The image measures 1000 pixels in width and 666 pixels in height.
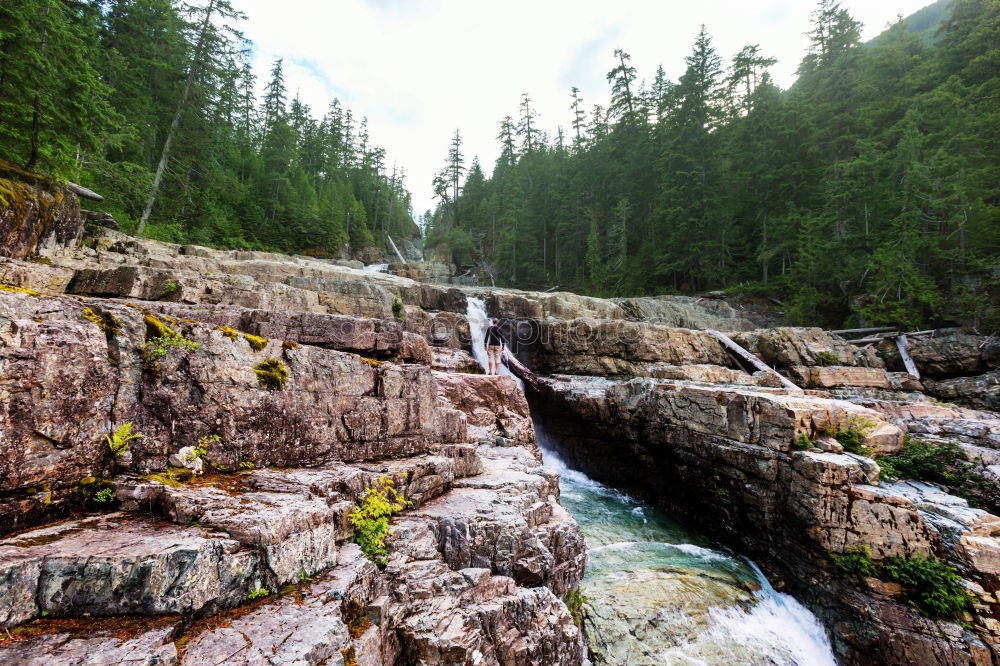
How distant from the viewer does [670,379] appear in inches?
601

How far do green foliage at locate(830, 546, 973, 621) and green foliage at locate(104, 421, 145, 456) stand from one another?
12.3 m

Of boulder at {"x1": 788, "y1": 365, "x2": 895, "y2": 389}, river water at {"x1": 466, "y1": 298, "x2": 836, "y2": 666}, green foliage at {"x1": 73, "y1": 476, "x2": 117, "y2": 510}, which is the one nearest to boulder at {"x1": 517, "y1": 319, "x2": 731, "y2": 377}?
boulder at {"x1": 788, "y1": 365, "x2": 895, "y2": 389}

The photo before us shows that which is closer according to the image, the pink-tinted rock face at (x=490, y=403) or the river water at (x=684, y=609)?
the river water at (x=684, y=609)

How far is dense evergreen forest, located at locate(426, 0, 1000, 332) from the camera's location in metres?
19.7

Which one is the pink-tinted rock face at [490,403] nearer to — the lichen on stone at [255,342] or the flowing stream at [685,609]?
the flowing stream at [685,609]

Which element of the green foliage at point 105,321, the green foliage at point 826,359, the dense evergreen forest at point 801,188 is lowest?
the green foliage at point 826,359

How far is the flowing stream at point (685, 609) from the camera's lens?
646 cm

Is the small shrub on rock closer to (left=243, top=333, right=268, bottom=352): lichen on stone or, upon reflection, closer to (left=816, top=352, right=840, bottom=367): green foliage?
(left=816, top=352, right=840, bottom=367): green foliage

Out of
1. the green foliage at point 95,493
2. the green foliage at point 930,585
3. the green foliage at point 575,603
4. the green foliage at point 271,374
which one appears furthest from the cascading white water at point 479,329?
the green foliage at point 95,493

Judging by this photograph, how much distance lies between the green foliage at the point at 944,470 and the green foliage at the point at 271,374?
1274cm

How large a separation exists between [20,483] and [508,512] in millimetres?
4956

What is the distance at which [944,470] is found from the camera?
883 cm

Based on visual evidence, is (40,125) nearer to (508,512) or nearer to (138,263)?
(138,263)

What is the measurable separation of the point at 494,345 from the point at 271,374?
14659 millimetres
